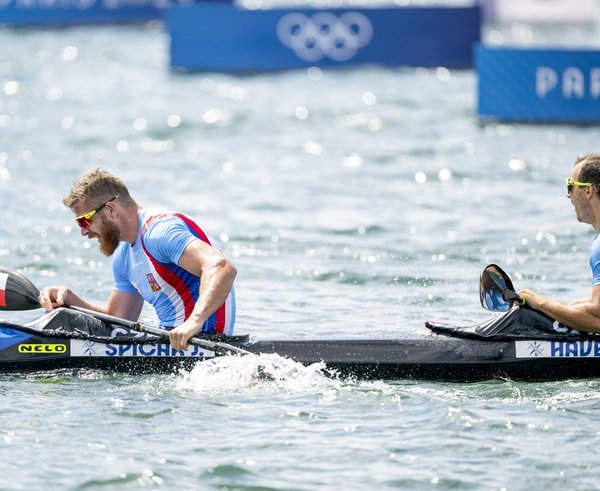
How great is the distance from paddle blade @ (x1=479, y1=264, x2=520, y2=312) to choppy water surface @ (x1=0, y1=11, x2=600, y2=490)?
49 centimetres

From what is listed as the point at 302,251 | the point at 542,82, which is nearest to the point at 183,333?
the point at 302,251

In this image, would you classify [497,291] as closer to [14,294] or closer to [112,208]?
[112,208]

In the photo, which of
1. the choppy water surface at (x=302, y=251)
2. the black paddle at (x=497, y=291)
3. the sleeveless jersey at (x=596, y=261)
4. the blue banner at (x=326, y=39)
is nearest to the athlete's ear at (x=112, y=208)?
the choppy water surface at (x=302, y=251)

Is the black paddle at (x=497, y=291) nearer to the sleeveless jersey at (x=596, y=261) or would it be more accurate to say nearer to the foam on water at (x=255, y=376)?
the sleeveless jersey at (x=596, y=261)

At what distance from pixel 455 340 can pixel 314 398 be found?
1.02 metres

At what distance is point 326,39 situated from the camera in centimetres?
2459

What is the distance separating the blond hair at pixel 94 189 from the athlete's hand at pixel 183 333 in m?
0.90

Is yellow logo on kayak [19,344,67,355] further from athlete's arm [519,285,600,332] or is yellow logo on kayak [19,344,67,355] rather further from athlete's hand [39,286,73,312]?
athlete's arm [519,285,600,332]

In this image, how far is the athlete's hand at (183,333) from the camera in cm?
752

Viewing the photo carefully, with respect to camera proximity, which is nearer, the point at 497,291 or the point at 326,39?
the point at 497,291

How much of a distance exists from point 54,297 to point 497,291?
9.18ft

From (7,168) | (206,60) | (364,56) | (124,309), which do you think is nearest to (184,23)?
(206,60)

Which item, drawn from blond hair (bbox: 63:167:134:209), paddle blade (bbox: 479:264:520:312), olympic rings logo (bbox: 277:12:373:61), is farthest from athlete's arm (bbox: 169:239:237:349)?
olympic rings logo (bbox: 277:12:373:61)

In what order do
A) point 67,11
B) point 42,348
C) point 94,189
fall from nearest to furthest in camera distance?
point 94,189 < point 42,348 < point 67,11
